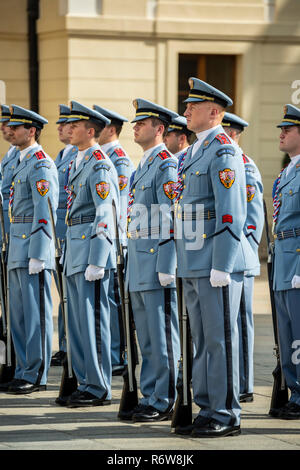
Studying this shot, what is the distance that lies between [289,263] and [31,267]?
5.91ft

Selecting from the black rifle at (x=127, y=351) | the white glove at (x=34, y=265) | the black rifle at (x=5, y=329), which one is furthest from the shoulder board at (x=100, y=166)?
the black rifle at (x=5, y=329)

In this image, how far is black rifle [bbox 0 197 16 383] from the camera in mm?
8180

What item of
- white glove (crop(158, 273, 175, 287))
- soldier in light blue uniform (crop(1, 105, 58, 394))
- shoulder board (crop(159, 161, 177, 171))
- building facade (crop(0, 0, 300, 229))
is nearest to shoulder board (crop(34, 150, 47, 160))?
soldier in light blue uniform (crop(1, 105, 58, 394))

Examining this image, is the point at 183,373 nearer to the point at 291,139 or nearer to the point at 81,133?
the point at 291,139

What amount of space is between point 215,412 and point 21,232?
2213mm

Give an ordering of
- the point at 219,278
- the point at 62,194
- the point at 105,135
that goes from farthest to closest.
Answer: the point at 62,194
the point at 105,135
the point at 219,278

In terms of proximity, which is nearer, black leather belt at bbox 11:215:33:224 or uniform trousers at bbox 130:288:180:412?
uniform trousers at bbox 130:288:180:412

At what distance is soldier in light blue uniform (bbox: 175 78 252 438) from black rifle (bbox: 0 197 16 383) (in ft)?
6.74

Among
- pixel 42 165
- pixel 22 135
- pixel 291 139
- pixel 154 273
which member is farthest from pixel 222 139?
pixel 22 135

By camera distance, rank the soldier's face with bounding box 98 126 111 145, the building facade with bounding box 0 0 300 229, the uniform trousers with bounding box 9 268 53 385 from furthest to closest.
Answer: the building facade with bounding box 0 0 300 229, the soldier's face with bounding box 98 126 111 145, the uniform trousers with bounding box 9 268 53 385

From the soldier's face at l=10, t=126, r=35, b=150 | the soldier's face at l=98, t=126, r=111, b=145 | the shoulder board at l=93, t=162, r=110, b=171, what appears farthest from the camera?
the soldier's face at l=98, t=126, r=111, b=145

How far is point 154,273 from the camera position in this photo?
696cm

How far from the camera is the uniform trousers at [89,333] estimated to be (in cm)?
729

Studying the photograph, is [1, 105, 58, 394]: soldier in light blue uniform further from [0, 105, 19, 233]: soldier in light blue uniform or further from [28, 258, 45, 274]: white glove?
[0, 105, 19, 233]: soldier in light blue uniform
